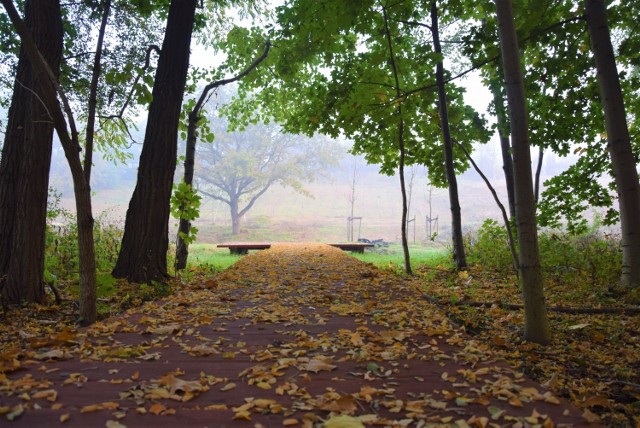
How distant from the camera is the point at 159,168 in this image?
606 centimetres

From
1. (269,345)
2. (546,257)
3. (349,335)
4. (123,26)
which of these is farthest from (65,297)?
(546,257)

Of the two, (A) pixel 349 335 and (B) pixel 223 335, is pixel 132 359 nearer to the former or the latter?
(B) pixel 223 335

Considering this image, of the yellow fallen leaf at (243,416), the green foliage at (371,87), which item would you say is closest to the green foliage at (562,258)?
the green foliage at (371,87)

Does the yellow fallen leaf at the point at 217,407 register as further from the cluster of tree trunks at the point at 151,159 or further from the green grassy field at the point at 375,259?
the green grassy field at the point at 375,259

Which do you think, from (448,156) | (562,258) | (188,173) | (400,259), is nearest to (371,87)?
(448,156)

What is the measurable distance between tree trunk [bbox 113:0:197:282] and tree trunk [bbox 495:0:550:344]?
4678mm

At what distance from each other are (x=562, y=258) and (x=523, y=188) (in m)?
5.08

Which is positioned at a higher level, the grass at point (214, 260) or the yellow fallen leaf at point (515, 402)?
the grass at point (214, 260)

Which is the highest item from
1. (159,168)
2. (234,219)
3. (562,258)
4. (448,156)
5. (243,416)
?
(234,219)

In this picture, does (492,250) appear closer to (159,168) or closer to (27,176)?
(159,168)

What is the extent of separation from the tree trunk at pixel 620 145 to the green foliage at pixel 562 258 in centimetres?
62

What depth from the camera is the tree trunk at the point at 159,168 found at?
5.88 metres

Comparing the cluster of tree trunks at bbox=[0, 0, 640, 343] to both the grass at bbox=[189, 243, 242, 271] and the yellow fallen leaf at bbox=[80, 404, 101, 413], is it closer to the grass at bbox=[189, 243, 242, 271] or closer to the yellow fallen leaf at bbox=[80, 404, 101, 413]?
the yellow fallen leaf at bbox=[80, 404, 101, 413]

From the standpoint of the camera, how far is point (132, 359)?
253cm
